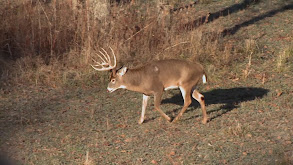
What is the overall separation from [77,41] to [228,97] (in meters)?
3.93

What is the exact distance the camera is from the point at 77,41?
12.4m

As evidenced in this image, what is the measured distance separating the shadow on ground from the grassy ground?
20 mm

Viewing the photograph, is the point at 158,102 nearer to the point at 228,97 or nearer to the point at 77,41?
the point at 228,97

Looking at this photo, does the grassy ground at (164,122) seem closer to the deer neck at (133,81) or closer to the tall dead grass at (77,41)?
the tall dead grass at (77,41)

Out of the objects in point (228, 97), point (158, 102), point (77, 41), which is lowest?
point (228, 97)

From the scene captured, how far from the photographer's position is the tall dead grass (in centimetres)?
1153

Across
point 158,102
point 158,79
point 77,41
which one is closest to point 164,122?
point 158,102

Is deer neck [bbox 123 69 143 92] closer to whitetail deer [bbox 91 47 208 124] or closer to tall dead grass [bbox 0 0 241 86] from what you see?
whitetail deer [bbox 91 47 208 124]

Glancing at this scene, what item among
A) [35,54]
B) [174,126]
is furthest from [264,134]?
[35,54]

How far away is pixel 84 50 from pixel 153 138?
4.22m

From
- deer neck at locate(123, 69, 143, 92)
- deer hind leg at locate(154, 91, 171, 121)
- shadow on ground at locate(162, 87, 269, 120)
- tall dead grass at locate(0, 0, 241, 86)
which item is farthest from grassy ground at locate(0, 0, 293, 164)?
deer neck at locate(123, 69, 143, 92)

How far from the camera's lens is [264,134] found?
835 centimetres

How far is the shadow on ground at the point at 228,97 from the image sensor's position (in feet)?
33.5

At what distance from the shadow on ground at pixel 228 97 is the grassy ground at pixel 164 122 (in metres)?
0.02
